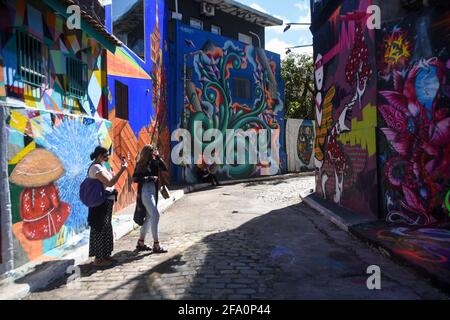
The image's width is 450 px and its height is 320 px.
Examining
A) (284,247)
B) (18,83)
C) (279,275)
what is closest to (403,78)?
(284,247)

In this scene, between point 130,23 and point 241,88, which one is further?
point 241,88

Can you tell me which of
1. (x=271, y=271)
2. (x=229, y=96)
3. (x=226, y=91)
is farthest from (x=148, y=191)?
(x=229, y=96)

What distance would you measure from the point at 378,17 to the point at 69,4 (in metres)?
5.59

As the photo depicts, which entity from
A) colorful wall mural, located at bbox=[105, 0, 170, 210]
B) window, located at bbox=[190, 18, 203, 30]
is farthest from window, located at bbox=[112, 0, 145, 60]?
window, located at bbox=[190, 18, 203, 30]

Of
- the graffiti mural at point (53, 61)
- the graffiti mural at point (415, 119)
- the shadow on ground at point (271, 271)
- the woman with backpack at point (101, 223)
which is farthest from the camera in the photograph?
the graffiti mural at point (415, 119)

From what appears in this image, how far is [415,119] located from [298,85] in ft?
85.4

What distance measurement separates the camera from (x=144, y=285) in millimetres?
4742

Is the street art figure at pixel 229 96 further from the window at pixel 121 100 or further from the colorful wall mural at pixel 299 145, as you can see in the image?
the window at pixel 121 100

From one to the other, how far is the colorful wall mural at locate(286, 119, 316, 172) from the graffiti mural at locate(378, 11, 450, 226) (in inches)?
615

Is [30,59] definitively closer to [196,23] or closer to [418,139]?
[418,139]

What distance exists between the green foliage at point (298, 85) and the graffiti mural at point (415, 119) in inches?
949

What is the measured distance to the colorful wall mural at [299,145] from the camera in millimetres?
23709

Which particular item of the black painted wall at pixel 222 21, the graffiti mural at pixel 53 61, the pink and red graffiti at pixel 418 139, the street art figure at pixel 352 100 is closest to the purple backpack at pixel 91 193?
the graffiti mural at pixel 53 61

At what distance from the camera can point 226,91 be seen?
19688mm
